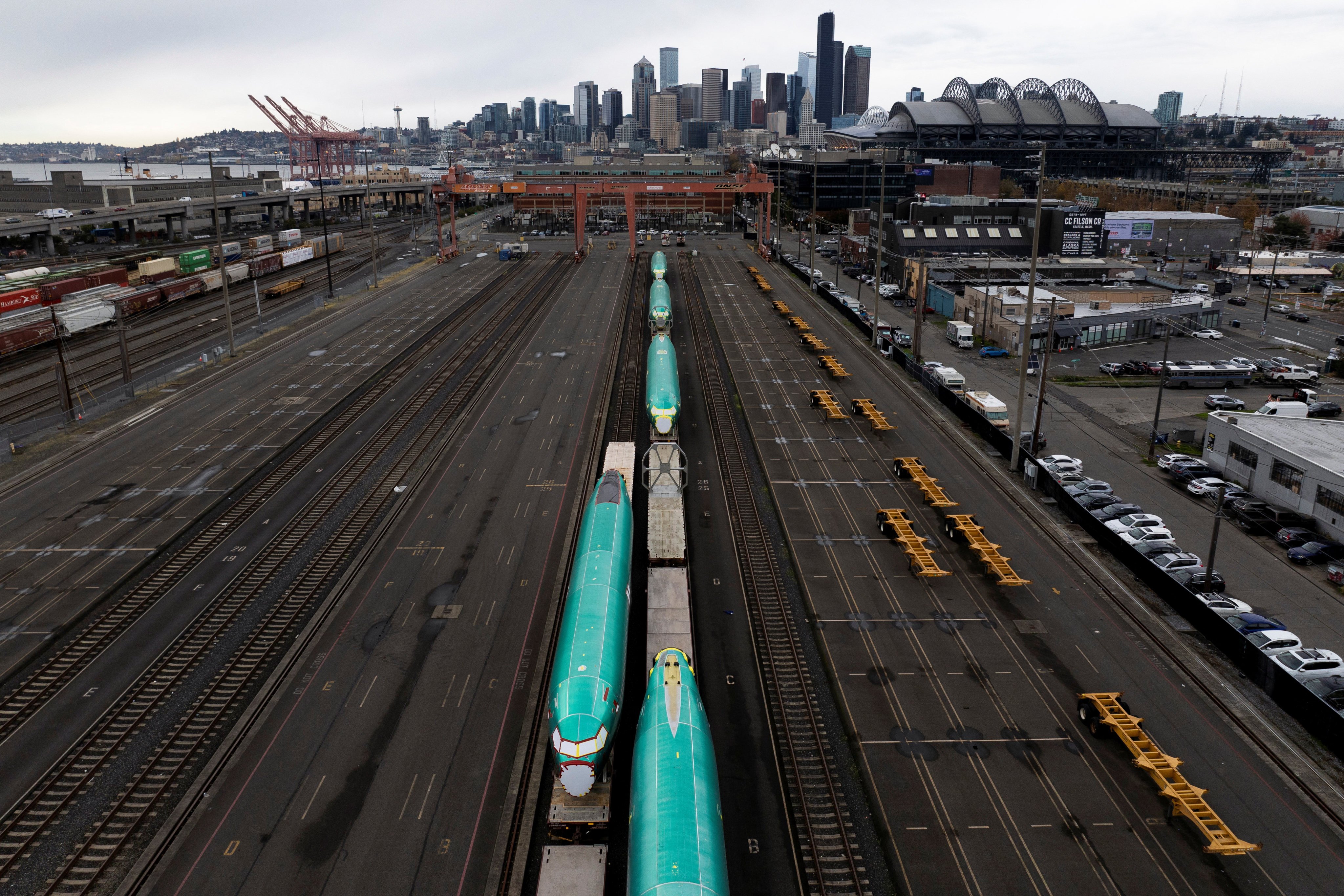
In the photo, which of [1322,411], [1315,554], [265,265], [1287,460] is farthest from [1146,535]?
[265,265]

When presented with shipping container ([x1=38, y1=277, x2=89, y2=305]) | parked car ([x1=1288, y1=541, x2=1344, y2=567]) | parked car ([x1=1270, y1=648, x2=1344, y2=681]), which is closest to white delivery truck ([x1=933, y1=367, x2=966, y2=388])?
parked car ([x1=1288, y1=541, x2=1344, y2=567])

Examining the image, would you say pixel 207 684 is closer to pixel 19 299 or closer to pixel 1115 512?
pixel 1115 512

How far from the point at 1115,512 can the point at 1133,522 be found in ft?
4.34

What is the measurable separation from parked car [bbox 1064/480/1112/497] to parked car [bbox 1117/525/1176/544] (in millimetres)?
5388

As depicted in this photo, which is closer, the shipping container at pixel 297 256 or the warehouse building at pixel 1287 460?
Answer: the warehouse building at pixel 1287 460

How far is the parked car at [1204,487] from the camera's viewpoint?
51281mm

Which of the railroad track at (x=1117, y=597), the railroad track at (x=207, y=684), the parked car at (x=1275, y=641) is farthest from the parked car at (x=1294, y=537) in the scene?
the railroad track at (x=207, y=684)

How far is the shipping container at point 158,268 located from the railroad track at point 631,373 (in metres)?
68.0

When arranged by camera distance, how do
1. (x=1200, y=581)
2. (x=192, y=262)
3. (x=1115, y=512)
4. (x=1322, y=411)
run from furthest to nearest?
(x=192, y=262)
(x=1322, y=411)
(x=1115, y=512)
(x=1200, y=581)

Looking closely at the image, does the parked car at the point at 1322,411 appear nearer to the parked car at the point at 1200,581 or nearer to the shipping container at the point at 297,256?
the parked car at the point at 1200,581

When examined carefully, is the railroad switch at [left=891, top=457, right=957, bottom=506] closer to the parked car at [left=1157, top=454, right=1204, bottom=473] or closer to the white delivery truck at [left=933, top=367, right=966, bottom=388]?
the parked car at [left=1157, top=454, right=1204, bottom=473]

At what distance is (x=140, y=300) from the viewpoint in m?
105

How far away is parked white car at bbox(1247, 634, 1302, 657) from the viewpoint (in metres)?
34.1

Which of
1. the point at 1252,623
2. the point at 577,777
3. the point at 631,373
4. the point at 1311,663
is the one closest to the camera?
the point at 577,777
